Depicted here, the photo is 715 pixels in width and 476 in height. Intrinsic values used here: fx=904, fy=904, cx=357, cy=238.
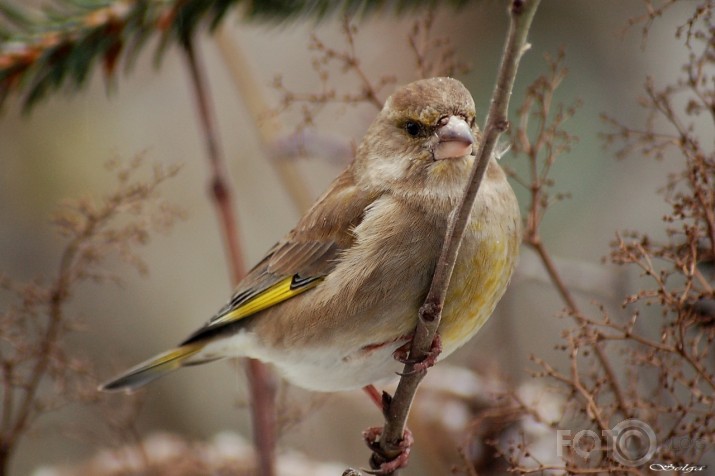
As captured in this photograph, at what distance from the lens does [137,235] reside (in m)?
2.27

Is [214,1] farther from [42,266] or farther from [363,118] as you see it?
[42,266]

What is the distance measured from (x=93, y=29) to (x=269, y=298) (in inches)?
36.5

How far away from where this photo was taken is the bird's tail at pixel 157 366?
278 cm

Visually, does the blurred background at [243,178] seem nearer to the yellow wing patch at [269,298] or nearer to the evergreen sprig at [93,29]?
the evergreen sprig at [93,29]

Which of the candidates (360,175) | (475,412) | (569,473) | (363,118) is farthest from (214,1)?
(569,473)

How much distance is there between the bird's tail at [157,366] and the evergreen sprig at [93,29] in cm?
87

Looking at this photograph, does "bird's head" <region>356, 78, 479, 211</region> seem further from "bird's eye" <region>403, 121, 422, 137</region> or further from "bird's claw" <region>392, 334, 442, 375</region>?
"bird's claw" <region>392, 334, 442, 375</region>

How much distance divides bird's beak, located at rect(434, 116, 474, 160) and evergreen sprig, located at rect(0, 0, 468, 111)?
56 cm

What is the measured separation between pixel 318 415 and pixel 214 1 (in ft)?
8.26

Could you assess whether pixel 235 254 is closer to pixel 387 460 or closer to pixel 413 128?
pixel 413 128

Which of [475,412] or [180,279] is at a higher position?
[180,279]

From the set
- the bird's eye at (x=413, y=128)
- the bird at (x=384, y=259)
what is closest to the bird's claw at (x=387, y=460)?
the bird at (x=384, y=259)

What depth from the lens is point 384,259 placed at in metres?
2.37

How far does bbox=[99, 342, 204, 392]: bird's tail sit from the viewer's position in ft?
9.12
